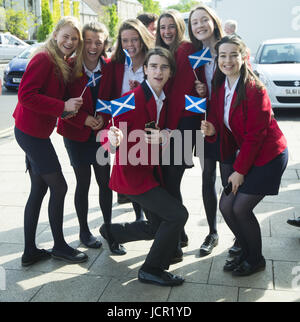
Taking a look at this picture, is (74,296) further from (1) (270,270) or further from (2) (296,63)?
(2) (296,63)

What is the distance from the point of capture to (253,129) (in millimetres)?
3287

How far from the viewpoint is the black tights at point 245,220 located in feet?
11.4

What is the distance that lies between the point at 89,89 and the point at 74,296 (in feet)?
5.46

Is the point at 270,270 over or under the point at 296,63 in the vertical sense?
under

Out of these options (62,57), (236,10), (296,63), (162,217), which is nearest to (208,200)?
(162,217)

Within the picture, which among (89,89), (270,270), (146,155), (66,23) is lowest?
(270,270)

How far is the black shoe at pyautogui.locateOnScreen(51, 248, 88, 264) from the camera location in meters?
3.90

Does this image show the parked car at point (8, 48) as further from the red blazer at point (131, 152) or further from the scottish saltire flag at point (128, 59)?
the red blazer at point (131, 152)

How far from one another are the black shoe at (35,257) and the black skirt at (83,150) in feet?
2.62

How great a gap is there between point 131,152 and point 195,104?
23.5 inches

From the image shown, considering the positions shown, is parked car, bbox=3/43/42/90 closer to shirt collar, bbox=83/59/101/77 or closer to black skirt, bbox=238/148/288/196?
shirt collar, bbox=83/59/101/77

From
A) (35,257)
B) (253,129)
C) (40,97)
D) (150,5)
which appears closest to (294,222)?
(253,129)

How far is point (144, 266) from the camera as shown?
11.7 ft
